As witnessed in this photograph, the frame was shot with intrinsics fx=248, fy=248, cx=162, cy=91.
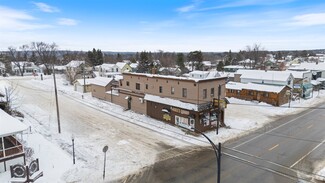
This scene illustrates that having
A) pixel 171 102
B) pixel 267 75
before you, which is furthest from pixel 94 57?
pixel 171 102

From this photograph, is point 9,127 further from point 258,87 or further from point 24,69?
point 24,69

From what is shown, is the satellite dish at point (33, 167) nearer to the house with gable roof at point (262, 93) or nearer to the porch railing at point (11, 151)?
the porch railing at point (11, 151)

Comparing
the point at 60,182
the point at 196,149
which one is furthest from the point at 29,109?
the point at 196,149

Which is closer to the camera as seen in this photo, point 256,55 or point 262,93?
point 262,93

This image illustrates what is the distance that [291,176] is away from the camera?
61.4 ft

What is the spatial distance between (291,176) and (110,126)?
20.8 metres

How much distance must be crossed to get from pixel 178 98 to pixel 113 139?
374 inches

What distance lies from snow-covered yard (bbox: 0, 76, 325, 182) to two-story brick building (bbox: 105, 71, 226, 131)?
135cm

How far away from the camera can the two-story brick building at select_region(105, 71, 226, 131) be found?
28.9 metres

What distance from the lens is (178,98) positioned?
31094 millimetres

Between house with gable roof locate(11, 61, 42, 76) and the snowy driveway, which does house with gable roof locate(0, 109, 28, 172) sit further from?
house with gable roof locate(11, 61, 42, 76)

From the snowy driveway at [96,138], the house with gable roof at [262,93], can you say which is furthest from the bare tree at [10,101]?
the house with gable roof at [262,93]

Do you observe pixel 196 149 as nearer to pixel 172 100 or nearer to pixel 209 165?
pixel 209 165

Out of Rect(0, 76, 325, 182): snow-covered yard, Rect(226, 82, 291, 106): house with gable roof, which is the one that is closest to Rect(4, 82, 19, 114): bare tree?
Rect(0, 76, 325, 182): snow-covered yard
